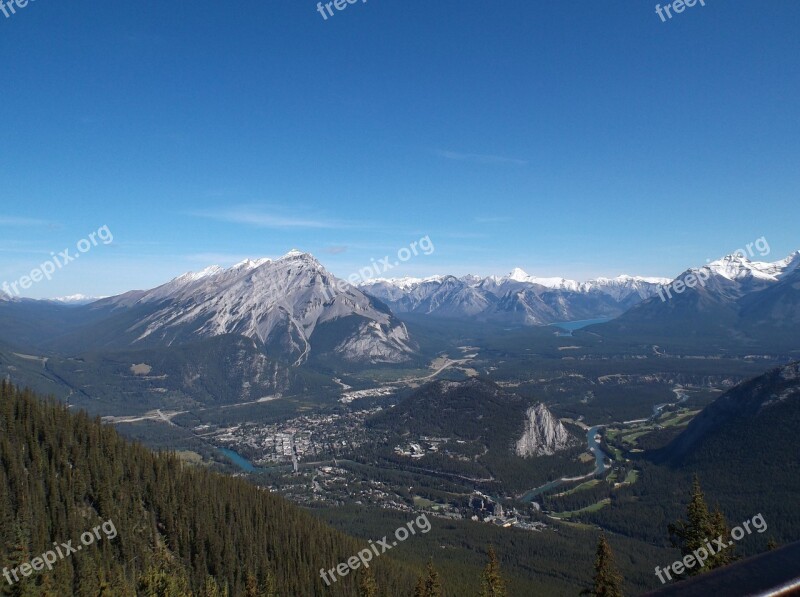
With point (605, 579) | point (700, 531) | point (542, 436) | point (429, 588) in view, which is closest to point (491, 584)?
point (429, 588)

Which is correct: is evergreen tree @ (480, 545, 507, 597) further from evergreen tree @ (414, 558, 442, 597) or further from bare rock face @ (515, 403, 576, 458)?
bare rock face @ (515, 403, 576, 458)

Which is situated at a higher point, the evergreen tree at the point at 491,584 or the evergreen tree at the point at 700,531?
the evergreen tree at the point at 700,531

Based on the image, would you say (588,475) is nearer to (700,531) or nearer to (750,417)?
(750,417)

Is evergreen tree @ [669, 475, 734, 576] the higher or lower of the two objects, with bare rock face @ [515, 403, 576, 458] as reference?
higher

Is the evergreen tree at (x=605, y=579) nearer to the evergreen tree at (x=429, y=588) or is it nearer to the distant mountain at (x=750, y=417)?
the evergreen tree at (x=429, y=588)

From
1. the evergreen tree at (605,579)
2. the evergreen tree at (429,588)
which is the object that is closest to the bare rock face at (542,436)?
the evergreen tree at (429,588)

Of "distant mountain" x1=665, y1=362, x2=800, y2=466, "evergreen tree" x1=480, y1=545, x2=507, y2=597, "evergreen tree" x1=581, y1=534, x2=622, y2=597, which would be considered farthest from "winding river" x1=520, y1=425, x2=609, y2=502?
"evergreen tree" x1=581, y1=534, x2=622, y2=597

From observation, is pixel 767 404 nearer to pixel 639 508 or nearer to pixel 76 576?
pixel 639 508

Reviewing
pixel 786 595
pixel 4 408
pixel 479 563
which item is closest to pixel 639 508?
pixel 479 563
